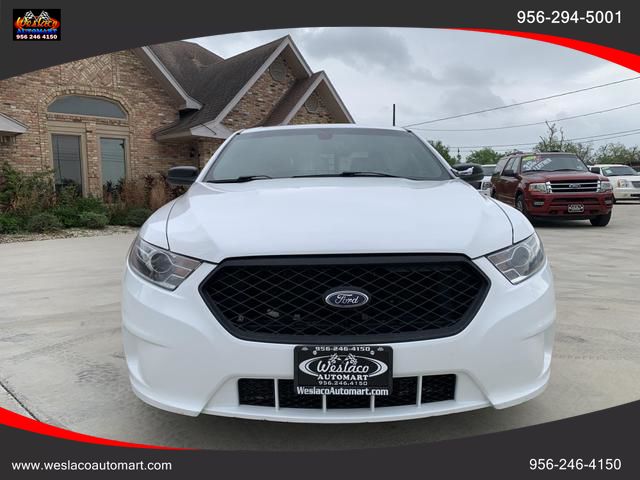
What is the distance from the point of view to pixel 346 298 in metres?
1.97

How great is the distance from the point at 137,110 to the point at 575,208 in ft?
41.7

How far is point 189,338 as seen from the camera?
1.96 m

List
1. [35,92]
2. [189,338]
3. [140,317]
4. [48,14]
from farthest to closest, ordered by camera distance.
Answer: [35,92], [48,14], [140,317], [189,338]

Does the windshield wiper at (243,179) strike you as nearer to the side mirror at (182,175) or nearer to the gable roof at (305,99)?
the side mirror at (182,175)

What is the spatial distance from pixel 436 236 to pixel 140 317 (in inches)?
50.2

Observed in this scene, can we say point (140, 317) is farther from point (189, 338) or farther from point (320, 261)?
point (320, 261)

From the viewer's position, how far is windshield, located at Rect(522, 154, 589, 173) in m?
12.2

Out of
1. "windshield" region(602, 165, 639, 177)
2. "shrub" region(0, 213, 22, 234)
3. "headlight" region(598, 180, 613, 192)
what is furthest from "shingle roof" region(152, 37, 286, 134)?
"windshield" region(602, 165, 639, 177)

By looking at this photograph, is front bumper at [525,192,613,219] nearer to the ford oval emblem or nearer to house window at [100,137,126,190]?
the ford oval emblem

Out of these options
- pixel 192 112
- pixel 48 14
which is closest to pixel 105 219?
pixel 48 14

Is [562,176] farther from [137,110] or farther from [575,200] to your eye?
[137,110]

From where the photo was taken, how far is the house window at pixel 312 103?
1777 cm

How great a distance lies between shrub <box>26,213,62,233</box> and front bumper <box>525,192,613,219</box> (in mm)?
10783

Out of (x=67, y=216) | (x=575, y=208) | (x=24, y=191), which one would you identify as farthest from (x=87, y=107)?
(x=575, y=208)
